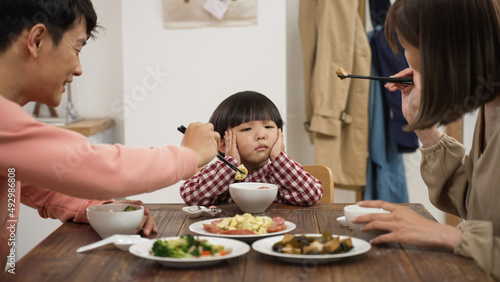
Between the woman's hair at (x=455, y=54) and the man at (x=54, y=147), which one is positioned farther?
the woman's hair at (x=455, y=54)

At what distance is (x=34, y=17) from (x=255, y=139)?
87 centimetres

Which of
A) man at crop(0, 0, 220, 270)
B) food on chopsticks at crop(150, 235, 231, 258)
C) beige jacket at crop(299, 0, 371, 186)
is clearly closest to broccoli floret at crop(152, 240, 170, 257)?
food on chopsticks at crop(150, 235, 231, 258)

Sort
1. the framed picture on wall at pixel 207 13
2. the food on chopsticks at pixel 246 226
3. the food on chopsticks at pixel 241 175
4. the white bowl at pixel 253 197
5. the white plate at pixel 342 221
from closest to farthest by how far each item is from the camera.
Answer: the food on chopsticks at pixel 246 226 < the white plate at pixel 342 221 < the white bowl at pixel 253 197 < the food on chopsticks at pixel 241 175 < the framed picture on wall at pixel 207 13

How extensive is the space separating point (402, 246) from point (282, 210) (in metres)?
0.46

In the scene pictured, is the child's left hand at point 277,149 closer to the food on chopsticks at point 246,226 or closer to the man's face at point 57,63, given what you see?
the food on chopsticks at point 246,226

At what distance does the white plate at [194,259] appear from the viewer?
0.97 m

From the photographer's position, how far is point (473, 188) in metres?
1.31

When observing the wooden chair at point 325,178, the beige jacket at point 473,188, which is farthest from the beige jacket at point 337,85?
the beige jacket at point 473,188

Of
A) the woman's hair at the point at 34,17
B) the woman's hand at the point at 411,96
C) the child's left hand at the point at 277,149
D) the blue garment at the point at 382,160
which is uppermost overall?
the woman's hair at the point at 34,17

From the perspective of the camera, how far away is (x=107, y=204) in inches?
52.1

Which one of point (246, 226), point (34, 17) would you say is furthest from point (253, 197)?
point (34, 17)

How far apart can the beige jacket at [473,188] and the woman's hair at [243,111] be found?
2.03ft

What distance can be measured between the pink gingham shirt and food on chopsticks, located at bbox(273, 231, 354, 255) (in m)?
0.56

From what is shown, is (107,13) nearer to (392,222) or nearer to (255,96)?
(255,96)
